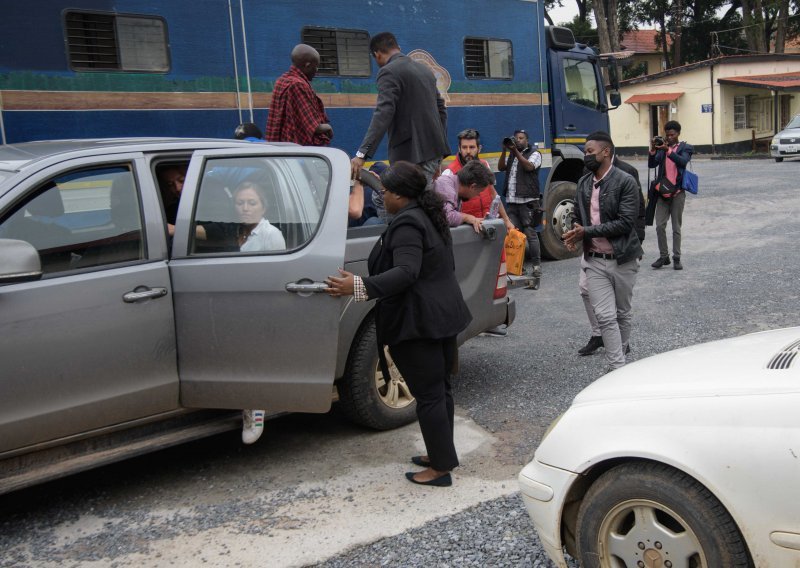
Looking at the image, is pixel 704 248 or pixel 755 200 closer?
pixel 704 248

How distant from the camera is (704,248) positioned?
37.1 ft

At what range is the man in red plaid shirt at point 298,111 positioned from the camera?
591 centimetres

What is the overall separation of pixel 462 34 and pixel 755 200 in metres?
8.81

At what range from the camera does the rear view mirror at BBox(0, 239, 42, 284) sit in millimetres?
3354

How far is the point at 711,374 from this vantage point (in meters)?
2.89

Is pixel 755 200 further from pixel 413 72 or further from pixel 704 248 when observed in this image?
pixel 413 72

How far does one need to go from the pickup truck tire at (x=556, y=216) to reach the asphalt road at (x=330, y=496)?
385 centimetres

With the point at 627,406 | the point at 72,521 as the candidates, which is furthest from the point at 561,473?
the point at 72,521

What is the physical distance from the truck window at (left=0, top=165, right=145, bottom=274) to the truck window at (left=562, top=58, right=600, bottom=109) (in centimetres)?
811

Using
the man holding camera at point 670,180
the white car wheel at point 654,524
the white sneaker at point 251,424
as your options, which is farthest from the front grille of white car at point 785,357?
the man holding camera at point 670,180

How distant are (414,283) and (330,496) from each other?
119cm

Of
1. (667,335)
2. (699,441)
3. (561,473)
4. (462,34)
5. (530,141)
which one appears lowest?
(667,335)

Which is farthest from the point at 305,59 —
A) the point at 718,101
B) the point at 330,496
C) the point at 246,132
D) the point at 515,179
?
the point at 718,101

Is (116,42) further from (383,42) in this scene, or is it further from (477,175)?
(477,175)
